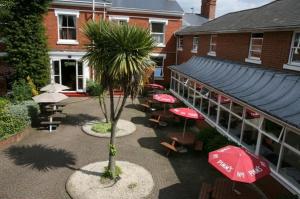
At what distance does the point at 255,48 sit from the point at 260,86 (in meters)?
3.74

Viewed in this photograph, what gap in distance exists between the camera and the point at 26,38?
17.9m

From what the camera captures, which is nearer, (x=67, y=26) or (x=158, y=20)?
(x=67, y=26)

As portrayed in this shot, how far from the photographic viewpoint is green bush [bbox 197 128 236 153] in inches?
452

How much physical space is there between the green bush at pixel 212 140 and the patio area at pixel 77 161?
585 mm

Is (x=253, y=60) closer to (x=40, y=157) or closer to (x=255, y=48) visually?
(x=255, y=48)

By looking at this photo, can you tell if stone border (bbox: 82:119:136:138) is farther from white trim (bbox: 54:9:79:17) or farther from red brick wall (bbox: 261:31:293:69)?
white trim (bbox: 54:9:79:17)

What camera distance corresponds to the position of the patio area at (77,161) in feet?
29.9

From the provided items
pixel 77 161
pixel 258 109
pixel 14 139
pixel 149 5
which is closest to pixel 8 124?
pixel 14 139

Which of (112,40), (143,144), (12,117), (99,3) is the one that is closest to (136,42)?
(112,40)

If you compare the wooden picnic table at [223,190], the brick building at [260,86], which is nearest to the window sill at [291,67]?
the brick building at [260,86]

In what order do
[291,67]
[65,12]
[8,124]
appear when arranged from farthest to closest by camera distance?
1. [65,12]
2. [8,124]
3. [291,67]

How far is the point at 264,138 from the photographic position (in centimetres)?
1052

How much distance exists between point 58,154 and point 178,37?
17.5 meters

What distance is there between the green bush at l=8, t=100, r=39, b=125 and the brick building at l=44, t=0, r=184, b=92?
6024mm
